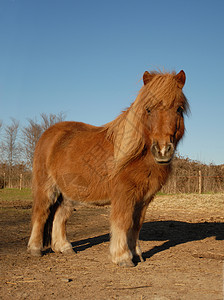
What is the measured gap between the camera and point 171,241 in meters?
5.54

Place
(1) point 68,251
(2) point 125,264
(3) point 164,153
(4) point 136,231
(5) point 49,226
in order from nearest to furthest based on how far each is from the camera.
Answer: (3) point 164,153, (2) point 125,264, (4) point 136,231, (1) point 68,251, (5) point 49,226

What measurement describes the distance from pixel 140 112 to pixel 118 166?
774mm

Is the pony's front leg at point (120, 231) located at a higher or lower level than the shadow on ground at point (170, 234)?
higher

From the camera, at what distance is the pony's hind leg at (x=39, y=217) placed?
4.52 meters

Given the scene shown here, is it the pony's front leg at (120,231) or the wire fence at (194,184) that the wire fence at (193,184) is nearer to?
the wire fence at (194,184)

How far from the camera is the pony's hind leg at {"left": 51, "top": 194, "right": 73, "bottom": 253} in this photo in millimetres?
4645

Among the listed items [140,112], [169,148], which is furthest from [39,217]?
[169,148]

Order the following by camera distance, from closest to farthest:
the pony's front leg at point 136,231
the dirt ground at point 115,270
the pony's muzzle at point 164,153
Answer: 1. the dirt ground at point 115,270
2. the pony's muzzle at point 164,153
3. the pony's front leg at point 136,231

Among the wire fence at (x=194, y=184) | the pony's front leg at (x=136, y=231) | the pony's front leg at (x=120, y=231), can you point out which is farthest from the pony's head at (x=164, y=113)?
the wire fence at (x=194, y=184)

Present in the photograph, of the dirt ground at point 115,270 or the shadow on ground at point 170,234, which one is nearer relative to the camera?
the dirt ground at point 115,270

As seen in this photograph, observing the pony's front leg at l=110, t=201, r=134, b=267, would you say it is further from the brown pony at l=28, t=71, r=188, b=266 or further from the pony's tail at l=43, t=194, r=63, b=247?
the pony's tail at l=43, t=194, r=63, b=247

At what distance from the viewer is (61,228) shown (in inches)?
190

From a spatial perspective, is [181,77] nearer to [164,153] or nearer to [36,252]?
[164,153]

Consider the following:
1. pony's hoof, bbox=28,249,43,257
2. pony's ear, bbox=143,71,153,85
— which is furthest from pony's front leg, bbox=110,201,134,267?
pony's ear, bbox=143,71,153,85
